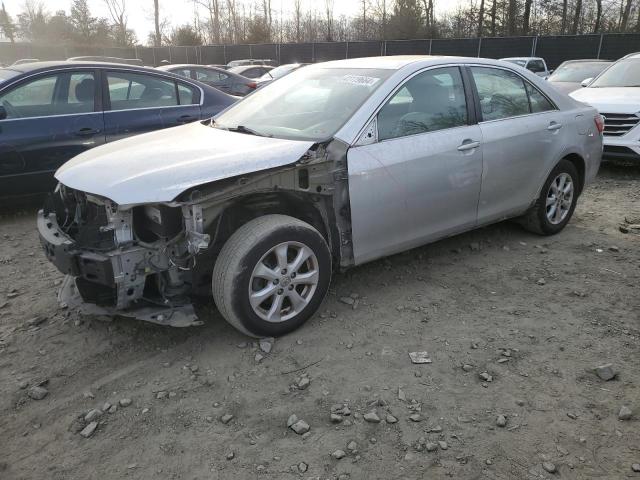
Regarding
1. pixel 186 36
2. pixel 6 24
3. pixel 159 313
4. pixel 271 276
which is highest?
pixel 6 24

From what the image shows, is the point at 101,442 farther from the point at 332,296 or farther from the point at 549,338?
the point at 549,338

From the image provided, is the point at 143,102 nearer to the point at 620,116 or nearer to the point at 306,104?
the point at 306,104

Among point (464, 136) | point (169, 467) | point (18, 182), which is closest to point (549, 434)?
point (169, 467)

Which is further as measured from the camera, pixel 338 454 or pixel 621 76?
pixel 621 76

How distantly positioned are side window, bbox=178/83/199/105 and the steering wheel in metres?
1.76

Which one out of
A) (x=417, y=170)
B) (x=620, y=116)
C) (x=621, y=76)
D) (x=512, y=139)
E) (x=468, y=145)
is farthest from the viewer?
(x=621, y=76)

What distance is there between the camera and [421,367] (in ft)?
10.0

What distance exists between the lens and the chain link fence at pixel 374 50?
22484mm

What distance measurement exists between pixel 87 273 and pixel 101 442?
92 cm

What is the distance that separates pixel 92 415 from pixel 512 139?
3.60 meters

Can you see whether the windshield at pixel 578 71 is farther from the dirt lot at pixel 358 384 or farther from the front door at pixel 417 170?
the front door at pixel 417 170

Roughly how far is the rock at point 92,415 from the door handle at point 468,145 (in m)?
2.92

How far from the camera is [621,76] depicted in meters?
8.68

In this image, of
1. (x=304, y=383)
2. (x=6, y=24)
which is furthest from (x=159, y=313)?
(x=6, y=24)
